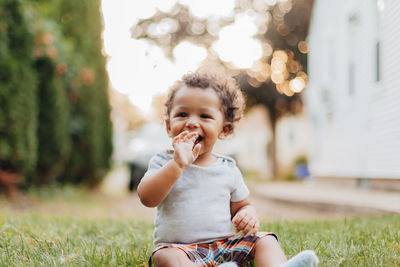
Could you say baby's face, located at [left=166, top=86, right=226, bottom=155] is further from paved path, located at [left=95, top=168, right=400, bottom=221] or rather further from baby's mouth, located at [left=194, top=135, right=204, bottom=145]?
paved path, located at [left=95, top=168, right=400, bottom=221]

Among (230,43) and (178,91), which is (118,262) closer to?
(178,91)

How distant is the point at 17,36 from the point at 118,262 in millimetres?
5491

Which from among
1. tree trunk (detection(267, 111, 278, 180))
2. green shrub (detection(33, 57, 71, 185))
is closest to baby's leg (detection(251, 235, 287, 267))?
green shrub (detection(33, 57, 71, 185))

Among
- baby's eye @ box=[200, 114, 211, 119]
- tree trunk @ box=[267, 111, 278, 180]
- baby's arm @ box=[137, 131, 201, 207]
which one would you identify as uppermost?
baby's eye @ box=[200, 114, 211, 119]

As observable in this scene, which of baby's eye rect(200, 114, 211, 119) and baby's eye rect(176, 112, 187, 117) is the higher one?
baby's eye rect(176, 112, 187, 117)

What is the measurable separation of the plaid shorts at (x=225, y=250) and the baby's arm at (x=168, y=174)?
0.79 ft

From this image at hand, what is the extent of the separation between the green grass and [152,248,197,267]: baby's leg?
231 millimetres

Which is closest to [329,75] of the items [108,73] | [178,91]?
[108,73]

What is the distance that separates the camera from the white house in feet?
17.7

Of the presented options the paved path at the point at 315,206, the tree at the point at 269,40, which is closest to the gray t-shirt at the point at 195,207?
the paved path at the point at 315,206

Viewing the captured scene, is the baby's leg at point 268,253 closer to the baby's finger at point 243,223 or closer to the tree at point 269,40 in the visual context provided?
the baby's finger at point 243,223

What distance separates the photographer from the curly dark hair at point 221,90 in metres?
2.27

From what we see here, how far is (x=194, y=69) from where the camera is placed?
2.65m

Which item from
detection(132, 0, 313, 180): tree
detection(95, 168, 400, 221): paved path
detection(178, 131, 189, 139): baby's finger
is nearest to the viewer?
detection(178, 131, 189, 139): baby's finger
